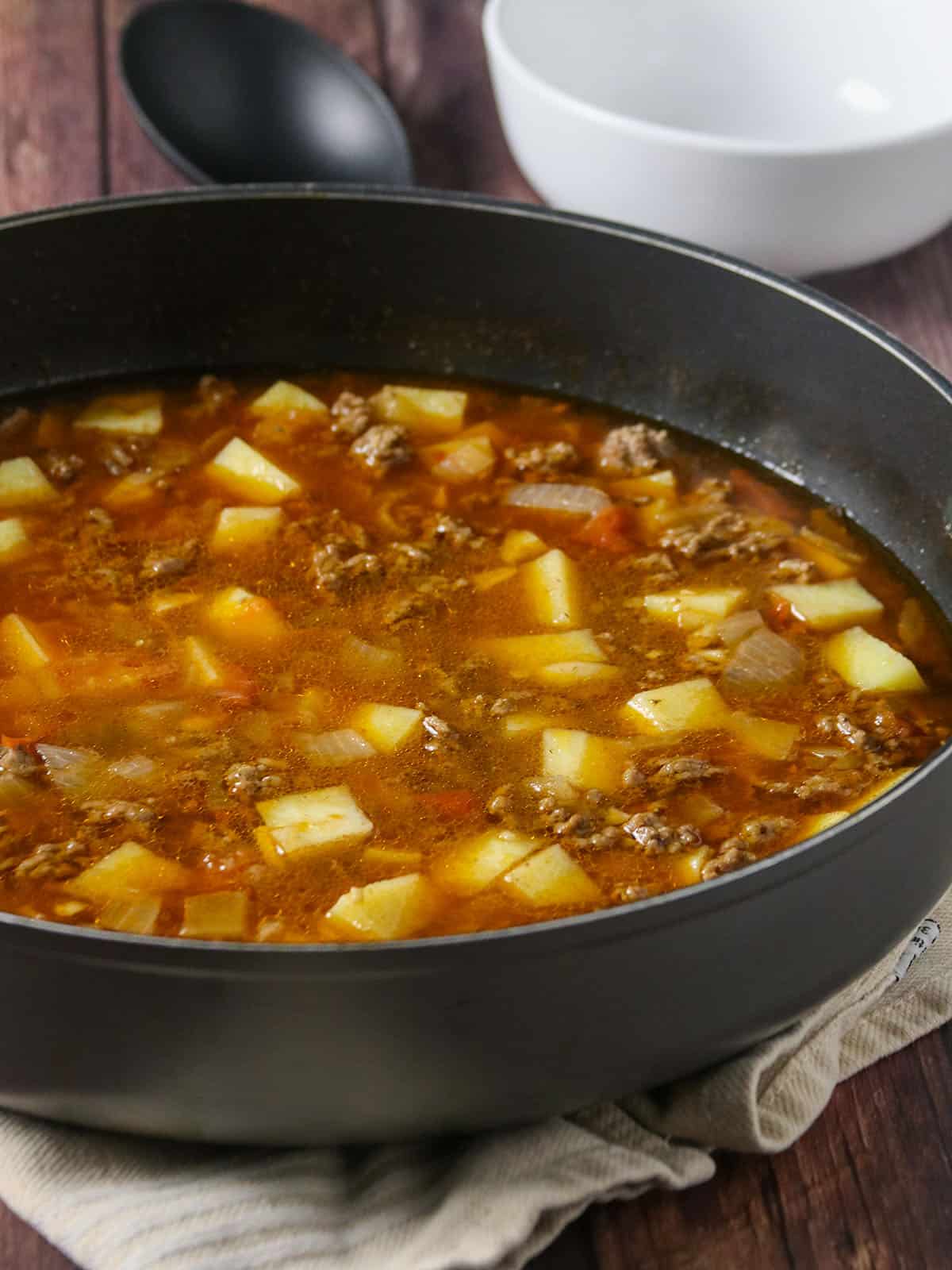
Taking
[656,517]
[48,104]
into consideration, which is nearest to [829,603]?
[656,517]

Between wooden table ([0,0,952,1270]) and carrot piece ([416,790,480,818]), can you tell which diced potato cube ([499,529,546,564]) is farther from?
wooden table ([0,0,952,1270])

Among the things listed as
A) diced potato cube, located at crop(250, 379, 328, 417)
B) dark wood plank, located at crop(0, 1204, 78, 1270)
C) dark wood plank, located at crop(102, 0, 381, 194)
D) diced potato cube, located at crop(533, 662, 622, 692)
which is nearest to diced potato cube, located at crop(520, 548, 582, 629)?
diced potato cube, located at crop(533, 662, 622, 692)

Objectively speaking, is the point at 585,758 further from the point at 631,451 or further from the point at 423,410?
the point at 423,410

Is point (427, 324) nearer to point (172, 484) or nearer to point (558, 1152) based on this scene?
point (172, 484)

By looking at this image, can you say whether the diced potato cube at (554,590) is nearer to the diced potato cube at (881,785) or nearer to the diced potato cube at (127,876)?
the diced potato cube at (881,785)

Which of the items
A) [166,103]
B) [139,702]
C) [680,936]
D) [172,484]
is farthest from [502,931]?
[166,103]
